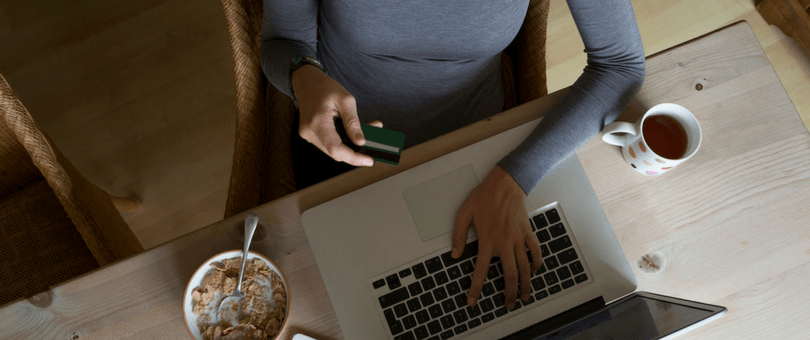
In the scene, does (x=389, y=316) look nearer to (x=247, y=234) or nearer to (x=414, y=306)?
(x=414, y=306)

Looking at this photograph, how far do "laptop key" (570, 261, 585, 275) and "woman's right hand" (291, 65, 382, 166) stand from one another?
14.6 inches

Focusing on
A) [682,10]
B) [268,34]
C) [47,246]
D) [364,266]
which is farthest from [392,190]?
[682,10]

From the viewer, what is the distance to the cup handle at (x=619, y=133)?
68 centimetres

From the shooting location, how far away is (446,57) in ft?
2.72

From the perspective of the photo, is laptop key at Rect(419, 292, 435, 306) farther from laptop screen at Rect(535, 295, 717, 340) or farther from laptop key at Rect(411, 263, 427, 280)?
laptop screen at Rect(535, 295, 717, 340)

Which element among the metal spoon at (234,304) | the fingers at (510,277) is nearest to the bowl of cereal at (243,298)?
the metal spoon at (234,304)

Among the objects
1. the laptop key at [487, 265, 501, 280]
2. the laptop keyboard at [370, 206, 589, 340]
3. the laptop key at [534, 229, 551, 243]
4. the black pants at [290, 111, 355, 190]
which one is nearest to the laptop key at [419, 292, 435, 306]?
the laptop keyboard at [370, 206, 589, 340]

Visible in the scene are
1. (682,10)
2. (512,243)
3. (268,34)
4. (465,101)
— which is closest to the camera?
(512,243)

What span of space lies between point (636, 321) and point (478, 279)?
0.23 meters

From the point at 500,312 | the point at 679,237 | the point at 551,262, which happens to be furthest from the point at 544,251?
the point at 679,237

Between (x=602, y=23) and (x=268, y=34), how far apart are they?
599 mm

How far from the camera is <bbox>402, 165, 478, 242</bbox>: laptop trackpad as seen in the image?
0.72 m

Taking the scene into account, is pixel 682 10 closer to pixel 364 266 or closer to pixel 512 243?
pixel 512 243

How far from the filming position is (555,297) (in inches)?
27.2
